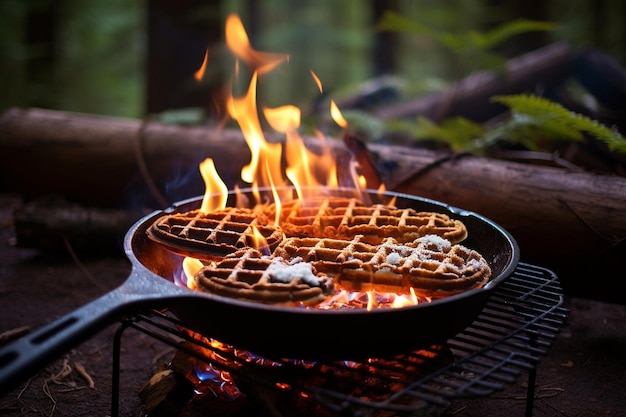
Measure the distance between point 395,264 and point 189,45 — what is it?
212 inches

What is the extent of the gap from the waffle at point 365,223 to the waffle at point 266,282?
0.60m

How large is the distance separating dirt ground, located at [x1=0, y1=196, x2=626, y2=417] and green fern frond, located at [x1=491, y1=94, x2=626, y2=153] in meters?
1.35

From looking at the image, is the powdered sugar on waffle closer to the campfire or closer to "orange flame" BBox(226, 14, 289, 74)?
the campfire

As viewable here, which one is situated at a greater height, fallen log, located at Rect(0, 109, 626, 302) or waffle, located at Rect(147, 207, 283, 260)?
waffle, located at Rect(147, 207, 283, 260)

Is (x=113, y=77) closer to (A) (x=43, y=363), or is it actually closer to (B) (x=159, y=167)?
(B) (x=159, y=167)

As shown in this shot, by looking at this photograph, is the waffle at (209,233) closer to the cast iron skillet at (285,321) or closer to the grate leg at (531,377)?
the cast iron skillet at (285,321)

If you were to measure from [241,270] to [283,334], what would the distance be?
40 centimetres

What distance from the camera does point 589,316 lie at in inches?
162

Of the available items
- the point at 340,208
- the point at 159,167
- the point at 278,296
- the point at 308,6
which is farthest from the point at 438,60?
the point at 278,296

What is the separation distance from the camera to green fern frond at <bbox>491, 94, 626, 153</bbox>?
3.78 meters

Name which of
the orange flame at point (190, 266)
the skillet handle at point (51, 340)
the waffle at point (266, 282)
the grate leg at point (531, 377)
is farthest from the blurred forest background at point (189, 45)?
the skillet handle at point (51, 340)

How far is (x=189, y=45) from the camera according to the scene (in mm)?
6785

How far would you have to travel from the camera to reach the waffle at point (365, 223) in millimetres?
2805

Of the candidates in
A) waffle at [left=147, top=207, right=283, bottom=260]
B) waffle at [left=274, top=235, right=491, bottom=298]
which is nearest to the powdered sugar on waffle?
waffle at [left=274, top=235, right=491, bottom=298]
